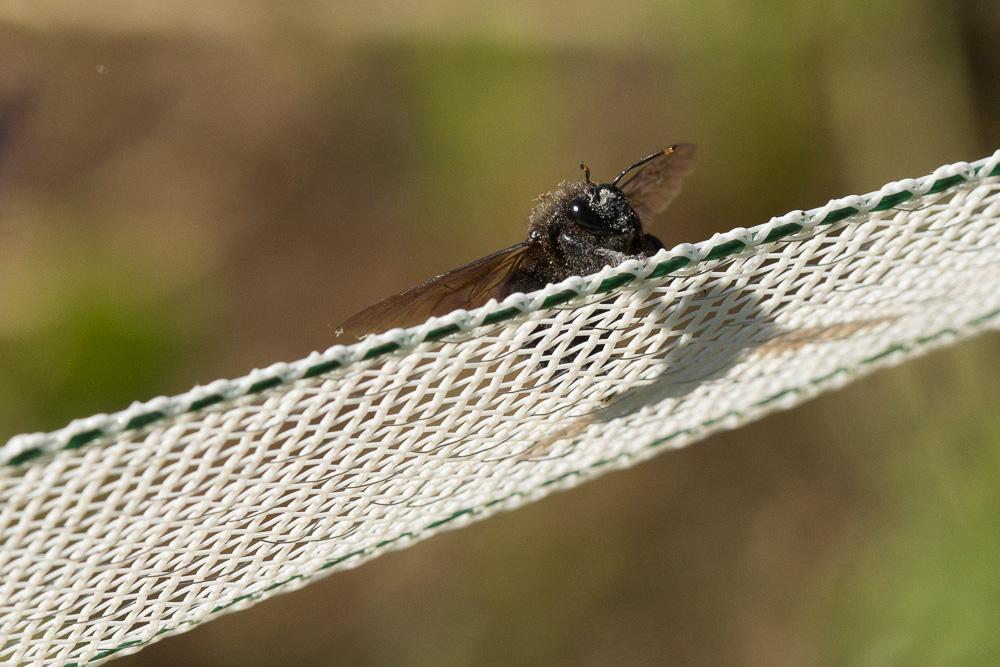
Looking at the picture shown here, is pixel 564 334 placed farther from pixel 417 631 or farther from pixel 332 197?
pixel 332 197

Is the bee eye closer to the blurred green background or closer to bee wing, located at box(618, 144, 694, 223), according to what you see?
bee wing, located at box(618, 144, 694, 223)

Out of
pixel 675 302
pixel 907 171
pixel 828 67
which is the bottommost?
pixel 907 171

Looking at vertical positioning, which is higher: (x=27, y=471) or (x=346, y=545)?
(x=27, y=471)

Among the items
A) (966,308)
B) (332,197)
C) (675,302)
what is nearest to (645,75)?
(332,197)

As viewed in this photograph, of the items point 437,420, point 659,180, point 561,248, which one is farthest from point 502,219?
point 437,420

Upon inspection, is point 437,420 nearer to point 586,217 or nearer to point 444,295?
point 444,295

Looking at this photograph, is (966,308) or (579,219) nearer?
(966,308)
